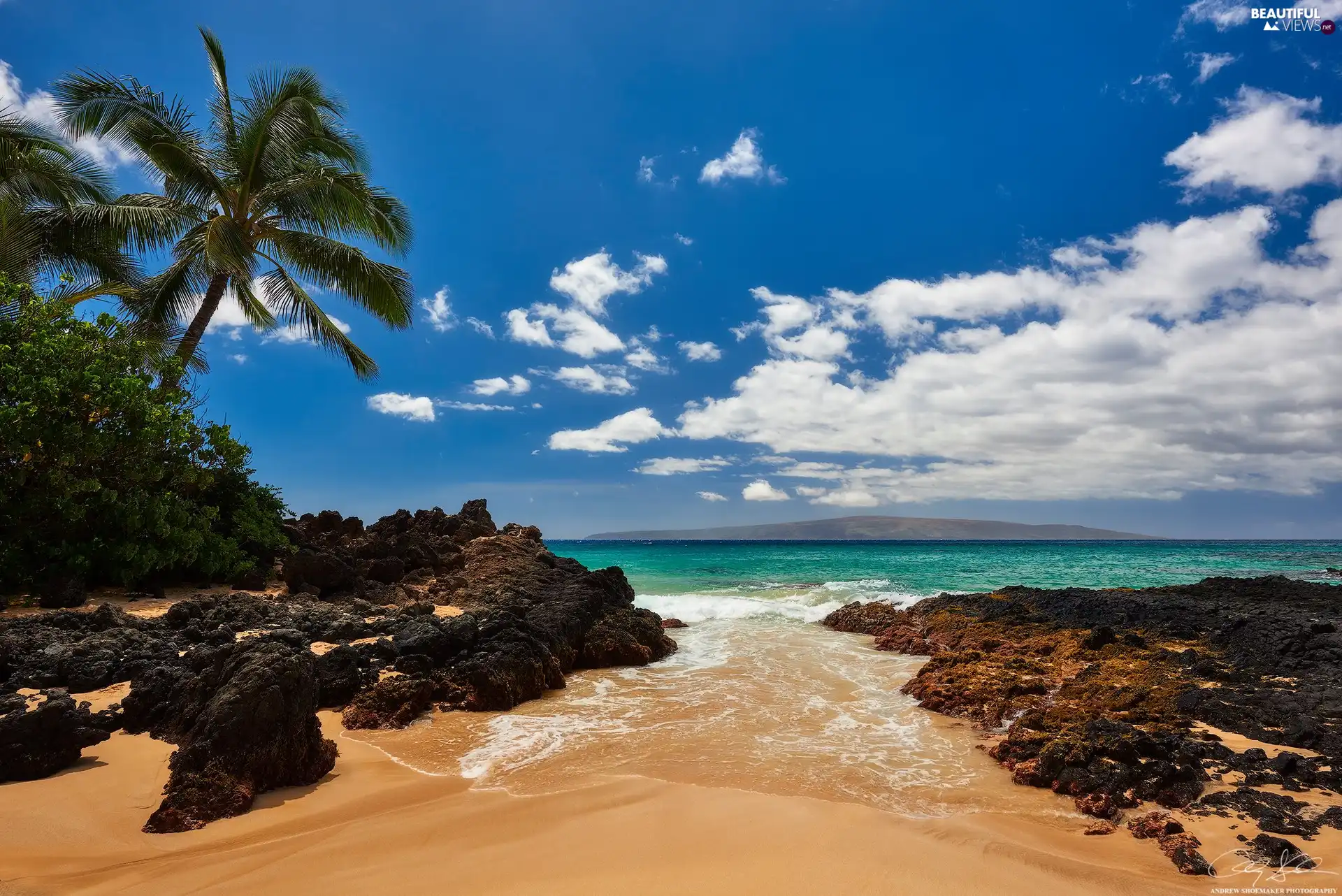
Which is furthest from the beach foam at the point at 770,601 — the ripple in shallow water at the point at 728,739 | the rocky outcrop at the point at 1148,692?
the ripple in shallow water at the point at 728,739

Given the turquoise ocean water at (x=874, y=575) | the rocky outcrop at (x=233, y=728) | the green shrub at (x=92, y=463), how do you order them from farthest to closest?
the turquoise ocean water at (x=874, y=575) → the green shrub at (x=92, y=463) → the rocky outcrop at (x=233, y=728)

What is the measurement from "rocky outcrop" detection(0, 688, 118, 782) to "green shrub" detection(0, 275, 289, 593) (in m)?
6.00

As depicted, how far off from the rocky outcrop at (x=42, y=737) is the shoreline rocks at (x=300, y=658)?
0.03ft

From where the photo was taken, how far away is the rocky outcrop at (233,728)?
423 centimetres

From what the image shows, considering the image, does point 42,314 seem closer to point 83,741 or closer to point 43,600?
point 43,600

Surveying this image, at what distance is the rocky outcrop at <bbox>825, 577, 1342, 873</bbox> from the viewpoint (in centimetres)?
506

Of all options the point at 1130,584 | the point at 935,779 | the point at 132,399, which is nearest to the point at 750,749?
the point at 935,779

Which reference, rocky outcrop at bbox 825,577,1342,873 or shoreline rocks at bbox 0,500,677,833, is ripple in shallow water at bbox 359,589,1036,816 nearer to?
shoreline rocks at bbox 0,500,677,833

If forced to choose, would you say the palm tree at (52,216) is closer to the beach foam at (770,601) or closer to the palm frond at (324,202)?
the palm frond at (324,202)

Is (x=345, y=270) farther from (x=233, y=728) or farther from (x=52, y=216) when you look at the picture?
(x=233, y=728)

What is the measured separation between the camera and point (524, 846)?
4.05 meters

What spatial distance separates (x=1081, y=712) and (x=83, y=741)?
966 cm

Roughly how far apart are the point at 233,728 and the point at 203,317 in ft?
46.2

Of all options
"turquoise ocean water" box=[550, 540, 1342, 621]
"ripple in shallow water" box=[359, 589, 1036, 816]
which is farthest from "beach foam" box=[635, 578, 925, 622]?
"ripple in shallow water" box=[359, 589, 1036, 816]
